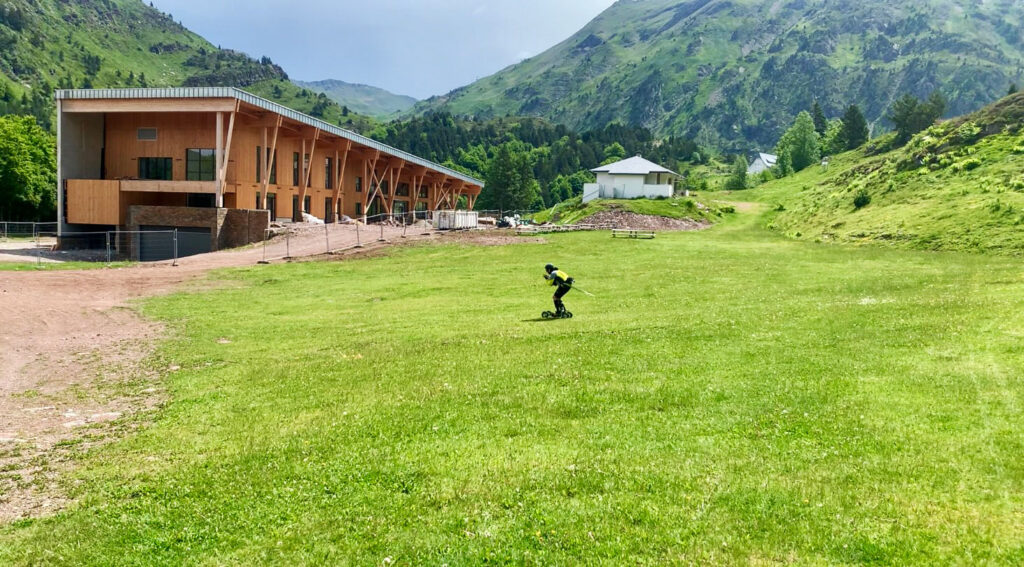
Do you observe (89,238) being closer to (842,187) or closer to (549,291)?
(549,291)

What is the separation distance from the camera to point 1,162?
79.6 m

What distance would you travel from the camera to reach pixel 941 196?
4372 cm

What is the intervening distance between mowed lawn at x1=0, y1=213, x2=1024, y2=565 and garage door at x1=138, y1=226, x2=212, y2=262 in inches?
1389

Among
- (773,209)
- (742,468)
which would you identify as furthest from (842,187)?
(742,468)

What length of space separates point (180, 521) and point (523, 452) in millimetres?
4120

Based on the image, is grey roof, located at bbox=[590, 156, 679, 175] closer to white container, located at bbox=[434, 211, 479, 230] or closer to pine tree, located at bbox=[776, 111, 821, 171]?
white container, located at bbox=[434, 211, 479, 230]

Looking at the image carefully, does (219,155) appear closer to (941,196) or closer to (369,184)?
(369,184)

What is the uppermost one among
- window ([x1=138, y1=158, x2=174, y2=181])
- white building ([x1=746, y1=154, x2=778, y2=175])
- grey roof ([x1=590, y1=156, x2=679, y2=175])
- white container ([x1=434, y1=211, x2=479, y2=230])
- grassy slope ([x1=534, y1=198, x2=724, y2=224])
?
white building ([x1=746, y1=154, x2=778, y2=175])

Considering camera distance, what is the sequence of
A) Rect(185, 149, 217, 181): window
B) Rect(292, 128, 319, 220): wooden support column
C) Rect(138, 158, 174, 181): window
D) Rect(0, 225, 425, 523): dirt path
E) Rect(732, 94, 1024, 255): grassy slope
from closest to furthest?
1. Rect(0, 225, 425, 523): dirt path
2. Rect(732, 94, 1024, 255): grassy slope
3. Rect(185, 149, 217, 181): window
4. Rect(138, 158, 174, 181): window
5. Rect(292, 128, 319, 220): wooden support column

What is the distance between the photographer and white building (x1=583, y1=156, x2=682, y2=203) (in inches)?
3076

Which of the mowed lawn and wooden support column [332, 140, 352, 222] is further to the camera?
wooden support column [332, 140, 352, 222]

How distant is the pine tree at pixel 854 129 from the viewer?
10775 centimetres

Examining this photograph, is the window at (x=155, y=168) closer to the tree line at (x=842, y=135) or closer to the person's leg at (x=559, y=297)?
the person's leg at (x=559, y=297)

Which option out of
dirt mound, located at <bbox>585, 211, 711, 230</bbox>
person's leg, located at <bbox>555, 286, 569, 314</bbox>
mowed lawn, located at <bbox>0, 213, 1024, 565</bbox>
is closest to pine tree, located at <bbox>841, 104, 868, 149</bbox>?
dirt mound, located at <bbox>585, 211, 711, 230</bbox>
